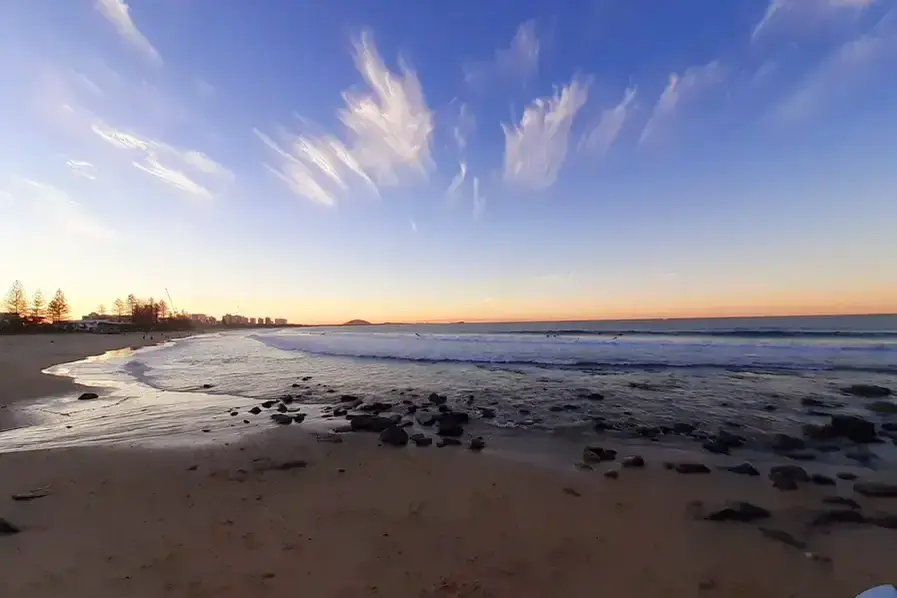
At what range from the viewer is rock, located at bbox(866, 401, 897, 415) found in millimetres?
12484

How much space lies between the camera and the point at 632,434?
34.8 ft

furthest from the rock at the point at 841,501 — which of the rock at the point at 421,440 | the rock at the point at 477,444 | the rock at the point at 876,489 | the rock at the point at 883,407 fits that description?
the rock at the point at 883,407

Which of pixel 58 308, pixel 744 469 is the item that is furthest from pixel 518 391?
pixel 58 308

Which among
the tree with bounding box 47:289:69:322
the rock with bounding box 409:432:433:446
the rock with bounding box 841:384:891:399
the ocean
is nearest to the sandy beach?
the rock with bounding box 409:432:433:446

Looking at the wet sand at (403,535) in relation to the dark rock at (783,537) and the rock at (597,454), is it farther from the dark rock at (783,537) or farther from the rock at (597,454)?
the rock at (597,454)

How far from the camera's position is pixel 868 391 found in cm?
1509

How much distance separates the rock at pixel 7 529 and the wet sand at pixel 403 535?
0.29 ft

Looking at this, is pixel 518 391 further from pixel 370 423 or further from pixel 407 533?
pixel 407 533

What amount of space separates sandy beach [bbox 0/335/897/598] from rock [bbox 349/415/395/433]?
8.94ft

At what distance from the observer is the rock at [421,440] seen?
32.3ft

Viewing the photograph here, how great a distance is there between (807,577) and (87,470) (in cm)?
1089

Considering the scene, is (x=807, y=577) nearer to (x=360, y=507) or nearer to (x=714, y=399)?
(x=360, y=507)

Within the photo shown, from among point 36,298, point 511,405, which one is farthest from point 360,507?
point 36,298

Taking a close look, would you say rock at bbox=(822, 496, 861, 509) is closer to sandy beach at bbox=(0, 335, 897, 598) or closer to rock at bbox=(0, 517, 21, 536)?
sandy beach at bbox=(0, 335, 897, 598)
